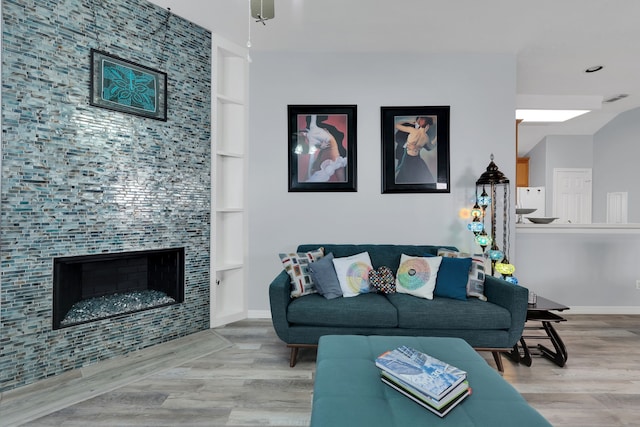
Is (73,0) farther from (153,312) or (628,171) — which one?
(628,171)

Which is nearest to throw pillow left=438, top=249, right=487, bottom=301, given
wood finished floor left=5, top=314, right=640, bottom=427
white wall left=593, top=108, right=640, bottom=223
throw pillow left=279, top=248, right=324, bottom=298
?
wood finished floor left=5, top=314, right=640, bottom=427

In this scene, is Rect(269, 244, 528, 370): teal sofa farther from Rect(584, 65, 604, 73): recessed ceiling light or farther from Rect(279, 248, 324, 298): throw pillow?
Rect(584, 65, 604, 73): recessed ceiling light

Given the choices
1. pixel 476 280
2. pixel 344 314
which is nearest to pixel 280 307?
pixel 344 314

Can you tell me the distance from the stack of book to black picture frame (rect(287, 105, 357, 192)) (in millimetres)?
2144

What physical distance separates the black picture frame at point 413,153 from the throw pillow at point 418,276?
0.92m

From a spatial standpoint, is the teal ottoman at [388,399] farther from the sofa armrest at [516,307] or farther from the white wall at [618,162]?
the white wall at [618,162]

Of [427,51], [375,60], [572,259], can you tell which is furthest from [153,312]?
[572,259]

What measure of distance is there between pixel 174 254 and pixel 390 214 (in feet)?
7.13

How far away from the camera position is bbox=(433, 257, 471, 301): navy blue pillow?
8.27ft

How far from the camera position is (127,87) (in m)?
2.52

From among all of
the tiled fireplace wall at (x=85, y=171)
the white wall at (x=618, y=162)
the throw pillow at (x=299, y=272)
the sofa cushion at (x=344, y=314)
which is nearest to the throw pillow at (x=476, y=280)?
the sofa cushion at (x=344, y=314)

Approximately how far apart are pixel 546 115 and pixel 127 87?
5.34 metres

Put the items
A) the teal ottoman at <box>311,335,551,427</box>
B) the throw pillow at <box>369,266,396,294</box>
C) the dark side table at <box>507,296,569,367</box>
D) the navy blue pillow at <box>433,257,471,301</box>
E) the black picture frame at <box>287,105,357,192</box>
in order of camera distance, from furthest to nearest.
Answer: the black picture frame at <box>287,105,357,192</box> → the throw pillow at <box>369,266,396,294</box> → the navy blue pillow at <box>433,257,471,301</box> → the dark side table at <box>507,296,569,367</box> → the teal ottoman at <box>311,335,551,427</box>

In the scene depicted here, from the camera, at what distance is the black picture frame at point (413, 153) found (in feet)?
11.0
